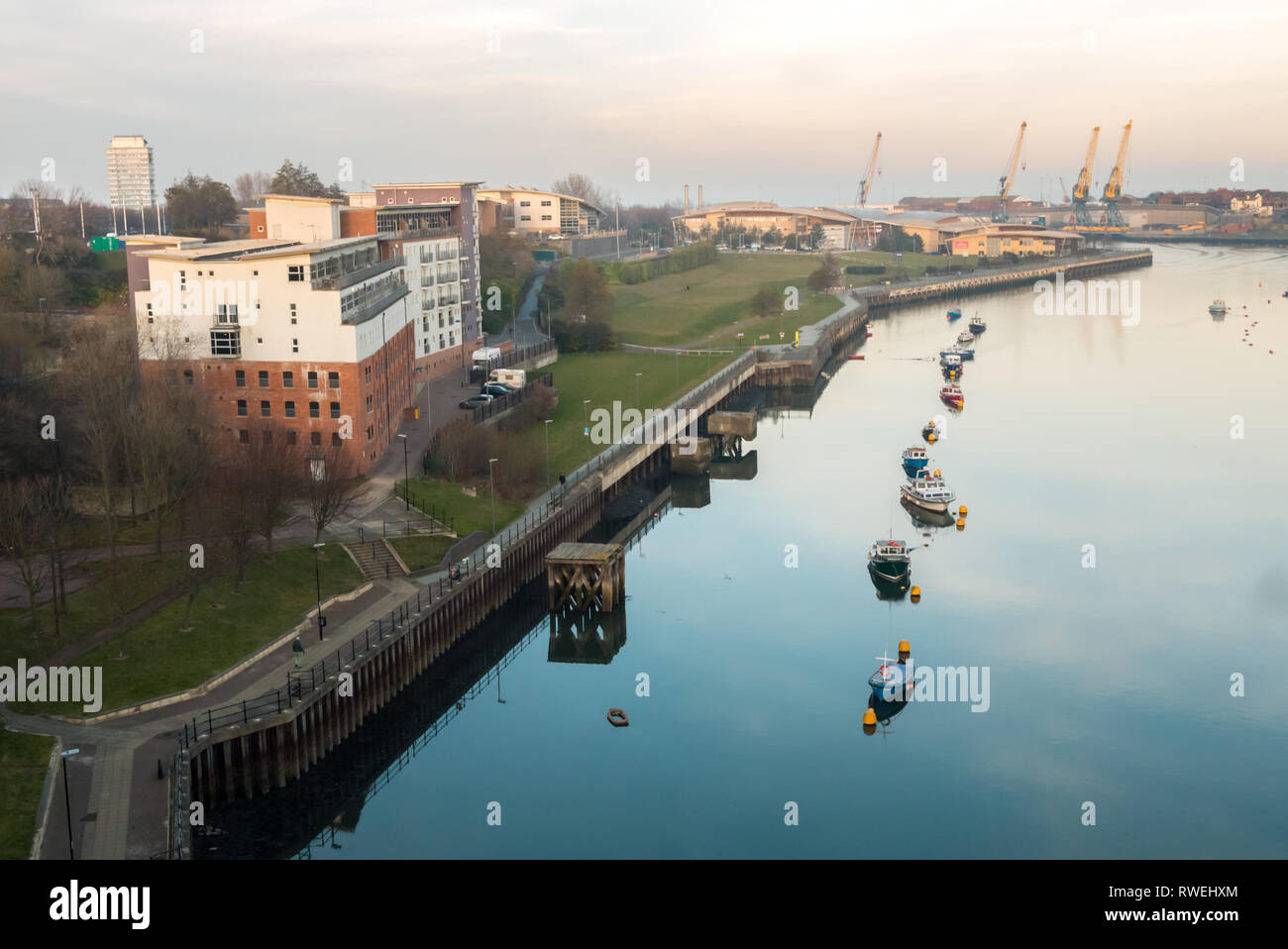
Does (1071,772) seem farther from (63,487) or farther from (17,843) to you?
(63,487)

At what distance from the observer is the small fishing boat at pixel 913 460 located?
258ft

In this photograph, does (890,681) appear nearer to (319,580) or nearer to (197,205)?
(319,580)

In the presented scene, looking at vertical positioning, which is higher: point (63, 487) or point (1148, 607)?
point (63, 487)

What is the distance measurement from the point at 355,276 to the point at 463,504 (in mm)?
15856

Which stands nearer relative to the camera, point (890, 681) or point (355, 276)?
point (890, 681)

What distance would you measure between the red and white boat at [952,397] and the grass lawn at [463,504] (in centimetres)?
5069

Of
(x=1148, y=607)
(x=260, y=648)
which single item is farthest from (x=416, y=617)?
(x=1148, y=607)

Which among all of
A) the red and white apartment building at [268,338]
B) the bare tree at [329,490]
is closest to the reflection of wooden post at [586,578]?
the bare tree at [329,490]

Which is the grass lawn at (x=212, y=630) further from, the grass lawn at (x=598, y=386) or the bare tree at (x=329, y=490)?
the grass lawn at (x=598, y=386)

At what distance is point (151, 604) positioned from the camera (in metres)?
44.4

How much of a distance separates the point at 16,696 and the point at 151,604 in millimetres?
7198

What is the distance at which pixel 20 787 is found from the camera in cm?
3253

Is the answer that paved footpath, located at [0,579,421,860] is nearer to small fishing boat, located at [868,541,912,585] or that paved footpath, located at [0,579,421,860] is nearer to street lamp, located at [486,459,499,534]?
street lamp, located at [486,459,499,534]

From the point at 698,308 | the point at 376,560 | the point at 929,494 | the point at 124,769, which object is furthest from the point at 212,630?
the point at 698,308
